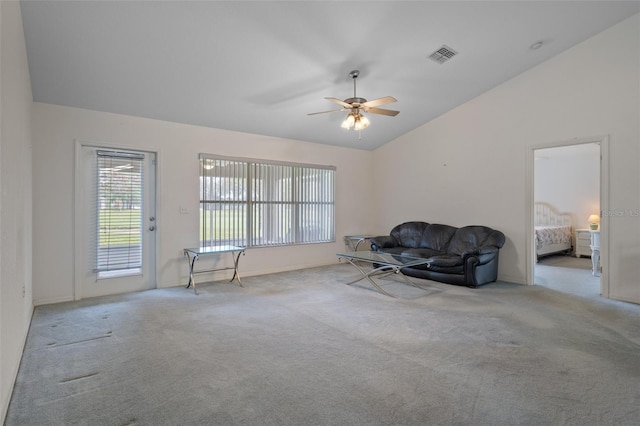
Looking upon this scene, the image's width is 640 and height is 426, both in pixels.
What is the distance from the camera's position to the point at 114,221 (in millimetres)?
4473

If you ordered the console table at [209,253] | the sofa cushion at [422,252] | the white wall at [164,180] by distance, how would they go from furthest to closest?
the sofa cushion at [422,252] < the console table at [209,253] < the white wall at [164,180]

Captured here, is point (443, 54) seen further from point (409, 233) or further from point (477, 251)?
point (409, 233)

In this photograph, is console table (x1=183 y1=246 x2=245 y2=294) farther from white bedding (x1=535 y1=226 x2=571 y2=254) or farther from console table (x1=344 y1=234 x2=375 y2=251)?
white bedding (x1=535 y1=226 x2=571 y2=254)

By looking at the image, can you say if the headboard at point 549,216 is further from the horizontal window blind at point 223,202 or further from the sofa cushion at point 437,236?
the horizontal window blind at point 223,202

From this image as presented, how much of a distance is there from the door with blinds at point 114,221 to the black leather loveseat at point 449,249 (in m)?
3.79

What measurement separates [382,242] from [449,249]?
1.18 metres

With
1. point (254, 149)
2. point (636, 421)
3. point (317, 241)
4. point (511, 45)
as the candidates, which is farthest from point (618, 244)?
point (254, 149)

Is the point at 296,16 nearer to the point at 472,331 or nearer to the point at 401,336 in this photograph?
the point at 401,336

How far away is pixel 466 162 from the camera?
5.81 m

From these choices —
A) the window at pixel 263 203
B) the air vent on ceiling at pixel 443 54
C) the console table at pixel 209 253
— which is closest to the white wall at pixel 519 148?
the window at pixel 263 203

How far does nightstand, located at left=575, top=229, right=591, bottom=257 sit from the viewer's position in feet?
24.7

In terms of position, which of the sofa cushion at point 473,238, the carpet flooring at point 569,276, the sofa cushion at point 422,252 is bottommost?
the carpet flooring at point 569,276

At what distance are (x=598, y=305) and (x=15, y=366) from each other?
5567mm

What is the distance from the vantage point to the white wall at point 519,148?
415 centimetres
